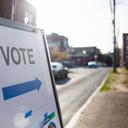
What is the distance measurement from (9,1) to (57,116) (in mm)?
1323

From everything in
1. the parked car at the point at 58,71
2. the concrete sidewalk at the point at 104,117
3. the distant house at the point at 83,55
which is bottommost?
the distant house at the point at 83,55

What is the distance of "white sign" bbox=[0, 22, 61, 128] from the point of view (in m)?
2.32

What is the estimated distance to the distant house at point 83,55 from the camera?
10744 centimetres

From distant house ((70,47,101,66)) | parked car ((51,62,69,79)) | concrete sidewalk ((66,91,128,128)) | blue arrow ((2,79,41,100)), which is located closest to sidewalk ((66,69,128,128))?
concrete sidewalk ((66,91,128,128))

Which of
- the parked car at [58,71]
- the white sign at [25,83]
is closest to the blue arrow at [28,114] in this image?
the white sign at [25,83]

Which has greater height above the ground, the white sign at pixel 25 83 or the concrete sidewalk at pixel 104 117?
the white sign at pixel 25 83

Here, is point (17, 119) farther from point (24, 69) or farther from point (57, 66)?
point (57, 66)

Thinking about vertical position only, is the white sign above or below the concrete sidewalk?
above

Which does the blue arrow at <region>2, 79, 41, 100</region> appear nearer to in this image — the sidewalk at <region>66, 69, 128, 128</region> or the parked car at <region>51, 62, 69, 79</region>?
the sidewalk at <region>66, 69, 128, 128</region>

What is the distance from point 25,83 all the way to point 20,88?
0.10 meters

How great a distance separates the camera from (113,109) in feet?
35.6

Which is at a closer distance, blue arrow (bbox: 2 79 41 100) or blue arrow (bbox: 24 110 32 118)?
blue arrow (bbox: 2 79 41 100)

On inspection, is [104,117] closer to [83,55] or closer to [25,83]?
[25,83]

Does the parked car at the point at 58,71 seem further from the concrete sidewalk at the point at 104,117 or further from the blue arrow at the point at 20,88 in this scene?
the blue arrow at the point at 20,88
